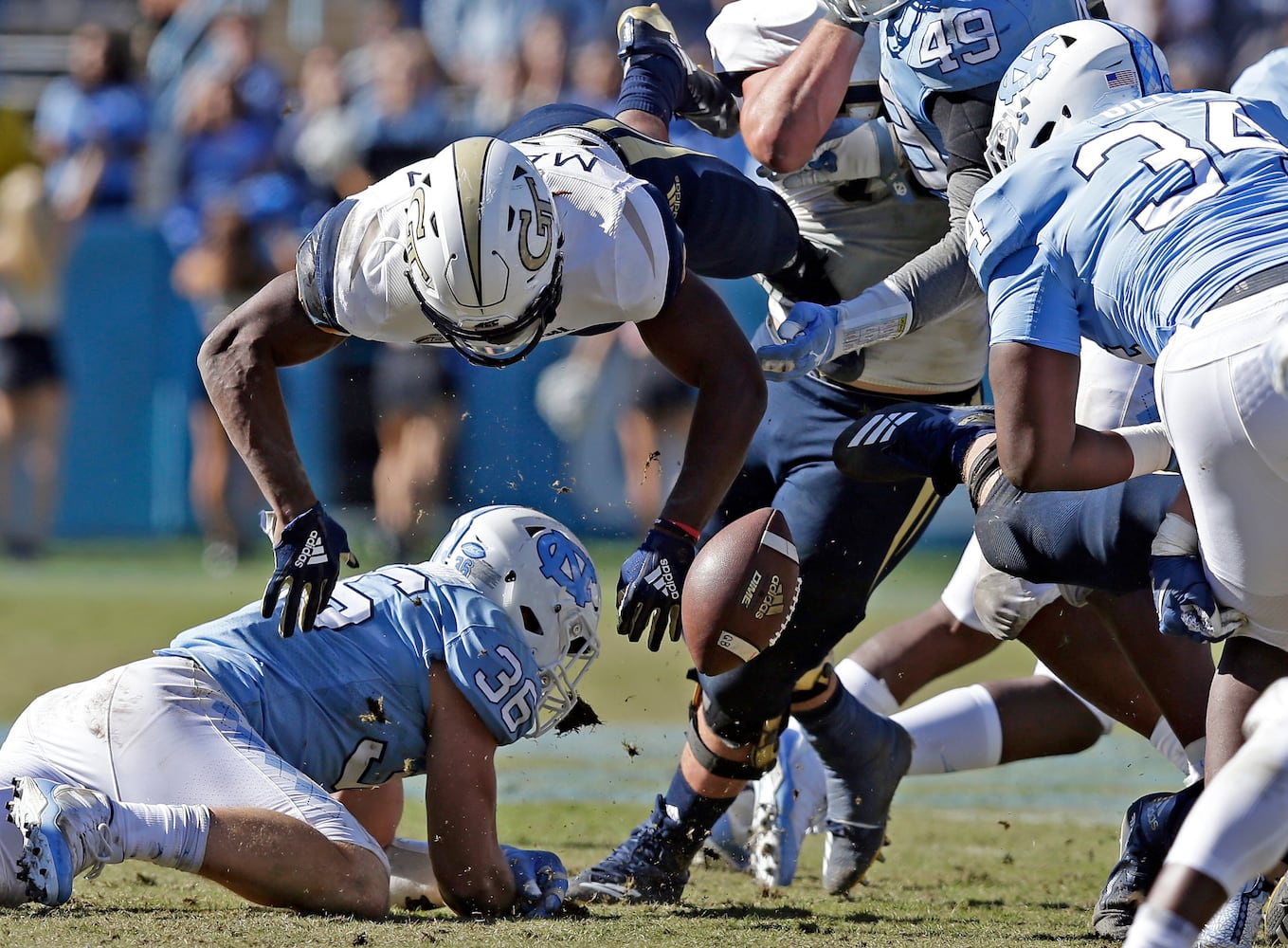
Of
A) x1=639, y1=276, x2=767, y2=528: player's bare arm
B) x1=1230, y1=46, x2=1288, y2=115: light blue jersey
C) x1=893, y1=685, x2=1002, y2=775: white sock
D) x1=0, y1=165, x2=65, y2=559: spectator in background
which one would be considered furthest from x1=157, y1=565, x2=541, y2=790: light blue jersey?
x1=0, y1=165, x2=65, y2=559: spectator in background

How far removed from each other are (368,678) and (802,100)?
70.6 inches

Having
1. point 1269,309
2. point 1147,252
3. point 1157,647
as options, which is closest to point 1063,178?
point 1147,252

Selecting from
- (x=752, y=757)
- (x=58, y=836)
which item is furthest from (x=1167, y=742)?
(x=58, y=836)

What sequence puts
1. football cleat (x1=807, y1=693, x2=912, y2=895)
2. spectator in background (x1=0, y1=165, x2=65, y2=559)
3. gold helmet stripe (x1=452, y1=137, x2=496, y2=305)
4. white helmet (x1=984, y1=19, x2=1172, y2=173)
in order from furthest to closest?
spectator in background (x1=0, y1=165, x2=65, y2=559)
football cleat (x1=807, y1=693, x2=912, y2=895)
gold helmet stripe (x1=452, y1=137, x2=496, y2=305)
white helmet (x1=984, y1=19, x2=1172, y2=173)

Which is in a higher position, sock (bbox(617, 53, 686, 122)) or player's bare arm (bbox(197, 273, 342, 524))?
sock (bbox(617, 53, 686, 122))

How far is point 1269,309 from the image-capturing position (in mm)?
2867

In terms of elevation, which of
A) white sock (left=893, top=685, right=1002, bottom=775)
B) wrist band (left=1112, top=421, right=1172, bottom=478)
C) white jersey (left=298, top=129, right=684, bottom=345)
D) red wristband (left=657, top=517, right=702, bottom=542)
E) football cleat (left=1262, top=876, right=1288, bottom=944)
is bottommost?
white sock (left=893, top=685, right=1002, bottom=775)

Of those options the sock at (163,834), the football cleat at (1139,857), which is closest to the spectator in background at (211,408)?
the sock at (163,834)

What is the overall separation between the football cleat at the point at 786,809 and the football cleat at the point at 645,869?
0.35 meters

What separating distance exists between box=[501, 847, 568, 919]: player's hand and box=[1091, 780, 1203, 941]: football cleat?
1148 millimetres

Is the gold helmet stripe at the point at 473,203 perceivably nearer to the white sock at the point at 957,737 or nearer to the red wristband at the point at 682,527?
the red wristband at the point at 682,527

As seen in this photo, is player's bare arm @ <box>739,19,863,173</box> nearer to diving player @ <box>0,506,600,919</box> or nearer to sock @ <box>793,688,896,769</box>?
diving player @ <box>0,506,600,919</box>

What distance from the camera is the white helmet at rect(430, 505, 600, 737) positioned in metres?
3.90

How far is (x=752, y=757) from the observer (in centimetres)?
436
